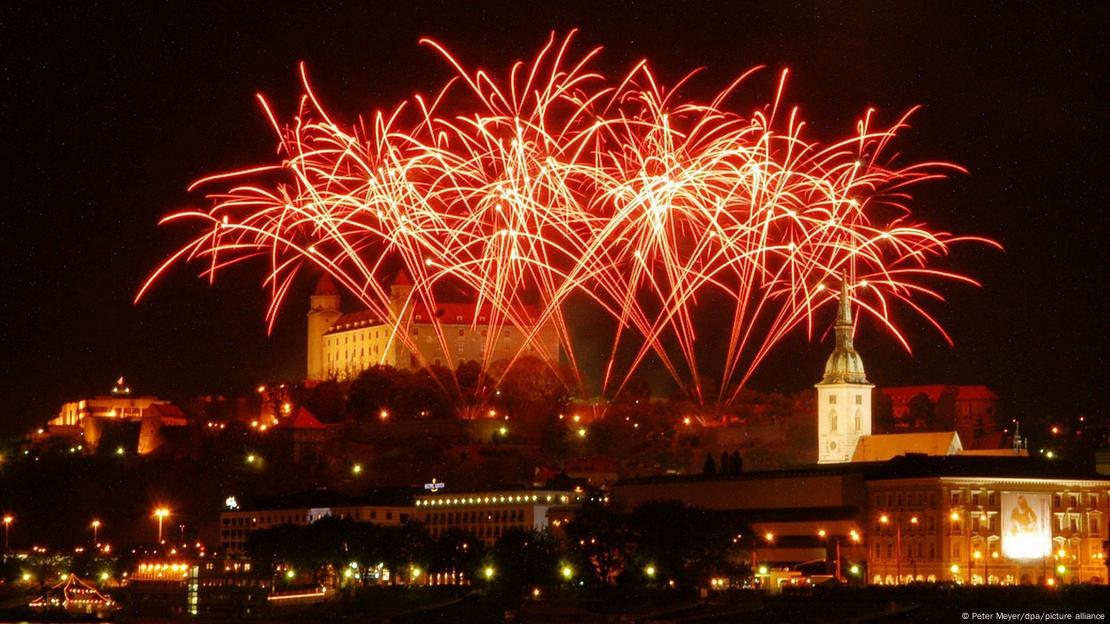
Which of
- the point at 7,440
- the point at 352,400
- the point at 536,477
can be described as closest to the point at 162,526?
the point at 352,400

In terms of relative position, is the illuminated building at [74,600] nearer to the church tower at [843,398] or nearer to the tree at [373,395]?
the tree at [373,395]

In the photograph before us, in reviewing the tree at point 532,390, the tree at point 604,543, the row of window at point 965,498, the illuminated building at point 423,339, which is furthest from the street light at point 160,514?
the row of window at point 965,498

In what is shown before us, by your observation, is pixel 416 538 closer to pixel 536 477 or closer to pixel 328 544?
pixel 328 544

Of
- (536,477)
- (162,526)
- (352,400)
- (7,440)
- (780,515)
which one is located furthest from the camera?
(7,440)

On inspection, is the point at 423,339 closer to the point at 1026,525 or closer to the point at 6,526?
the point at 6,526

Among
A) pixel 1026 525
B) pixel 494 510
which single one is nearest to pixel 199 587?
pixel 494 510
